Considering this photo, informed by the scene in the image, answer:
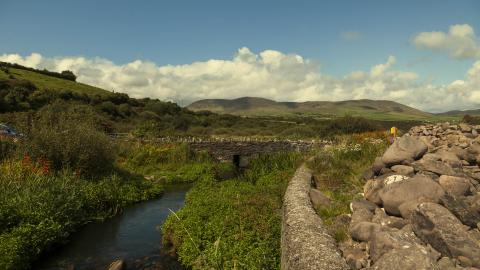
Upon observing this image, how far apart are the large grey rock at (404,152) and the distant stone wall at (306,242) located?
225cm

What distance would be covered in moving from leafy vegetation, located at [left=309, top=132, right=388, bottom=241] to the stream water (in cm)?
421

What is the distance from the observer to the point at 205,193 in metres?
14.7

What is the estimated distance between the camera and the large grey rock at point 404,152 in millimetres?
8414

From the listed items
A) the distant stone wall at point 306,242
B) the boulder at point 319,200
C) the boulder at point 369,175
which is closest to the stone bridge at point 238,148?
the boulder at point 369,175

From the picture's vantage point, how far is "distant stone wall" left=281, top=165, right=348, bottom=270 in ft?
18.2

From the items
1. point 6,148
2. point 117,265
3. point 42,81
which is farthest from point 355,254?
point 42,81

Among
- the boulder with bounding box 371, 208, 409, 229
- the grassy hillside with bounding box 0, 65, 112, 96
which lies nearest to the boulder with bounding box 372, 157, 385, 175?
the boulder with bounding box 371, 208, 409, 229

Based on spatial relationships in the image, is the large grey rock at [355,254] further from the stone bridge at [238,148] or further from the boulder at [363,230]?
the stone bridge at [238,148]

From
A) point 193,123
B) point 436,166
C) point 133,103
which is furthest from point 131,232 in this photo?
point 133,103

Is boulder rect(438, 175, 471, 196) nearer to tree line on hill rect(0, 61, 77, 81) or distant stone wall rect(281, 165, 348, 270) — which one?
distant stone wall rect(281, 165, 348, 270)

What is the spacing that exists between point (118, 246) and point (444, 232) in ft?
28.7

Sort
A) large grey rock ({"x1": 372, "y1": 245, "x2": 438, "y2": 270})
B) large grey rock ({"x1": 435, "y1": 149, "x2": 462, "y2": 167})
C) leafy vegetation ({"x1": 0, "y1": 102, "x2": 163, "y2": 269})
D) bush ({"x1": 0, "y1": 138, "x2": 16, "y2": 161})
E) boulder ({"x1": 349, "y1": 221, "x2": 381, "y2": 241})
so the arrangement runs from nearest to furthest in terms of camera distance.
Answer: large grey rock ({"x1": 372, "y1": 245, "x2": 438, "y2": 270}), boulder ({"x1": 349, "y1": 221, "x2": 381, "y2": 241}), large grey rock ({"x1": 435, "y1": 149, "x2": 462, "y2": 167}), leafy vegetation ({"x1": 0, "y1": 102, "x2": 163, "y2": 269}), bush ({"x1": 0, "y1": 138, "x2": 16, "y2": 161})

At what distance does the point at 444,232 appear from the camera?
208 inches

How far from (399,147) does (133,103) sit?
58564 mm
